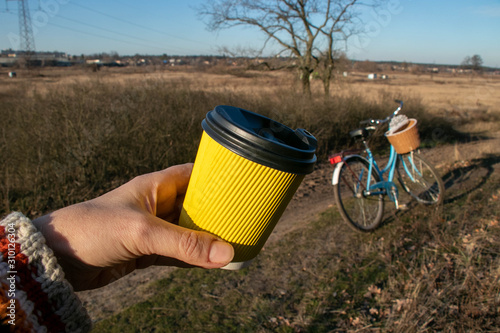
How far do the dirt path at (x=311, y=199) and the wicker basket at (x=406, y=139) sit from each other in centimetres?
149

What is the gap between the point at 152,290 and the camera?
352 centimetres

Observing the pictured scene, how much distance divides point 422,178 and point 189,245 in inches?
207

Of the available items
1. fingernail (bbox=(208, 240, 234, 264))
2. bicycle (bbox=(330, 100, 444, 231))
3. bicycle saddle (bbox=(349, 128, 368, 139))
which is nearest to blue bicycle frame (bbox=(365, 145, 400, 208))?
bicycle (bbox=(330, 100, 444, 231))

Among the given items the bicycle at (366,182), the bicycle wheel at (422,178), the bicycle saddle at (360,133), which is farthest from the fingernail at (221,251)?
the bicycle wheel at (422,178)

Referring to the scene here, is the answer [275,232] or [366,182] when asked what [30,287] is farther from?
[366,182]

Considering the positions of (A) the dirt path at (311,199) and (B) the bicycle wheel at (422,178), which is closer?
(A) the dirt path at (311,199)

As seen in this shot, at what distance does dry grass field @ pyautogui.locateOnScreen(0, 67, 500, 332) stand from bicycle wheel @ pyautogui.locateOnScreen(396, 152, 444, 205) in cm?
25

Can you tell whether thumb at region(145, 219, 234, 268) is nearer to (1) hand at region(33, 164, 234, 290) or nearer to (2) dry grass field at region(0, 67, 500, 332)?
(1) hand at region(33, 164, 234, 290)

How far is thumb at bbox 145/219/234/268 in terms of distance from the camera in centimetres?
119

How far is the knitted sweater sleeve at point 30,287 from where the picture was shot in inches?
34.4

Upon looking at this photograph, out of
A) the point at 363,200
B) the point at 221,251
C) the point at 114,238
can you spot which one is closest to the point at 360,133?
the point at 363,200

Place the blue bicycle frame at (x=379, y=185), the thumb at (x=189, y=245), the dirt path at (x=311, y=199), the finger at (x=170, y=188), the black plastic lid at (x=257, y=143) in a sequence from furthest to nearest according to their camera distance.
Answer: the blue bicycle frame at (x=379, y=185) → the dirt path at (x=311, y=199) → the finger at (x=170, y=188) → the thumb at (x=189, y=245) → the black plastic lid at (x=257, y=143)

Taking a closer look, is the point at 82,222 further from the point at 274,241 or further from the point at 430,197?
the point at 430,197

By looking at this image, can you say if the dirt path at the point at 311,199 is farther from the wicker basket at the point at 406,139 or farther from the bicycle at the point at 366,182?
the wicker basket at the point at 406,139
